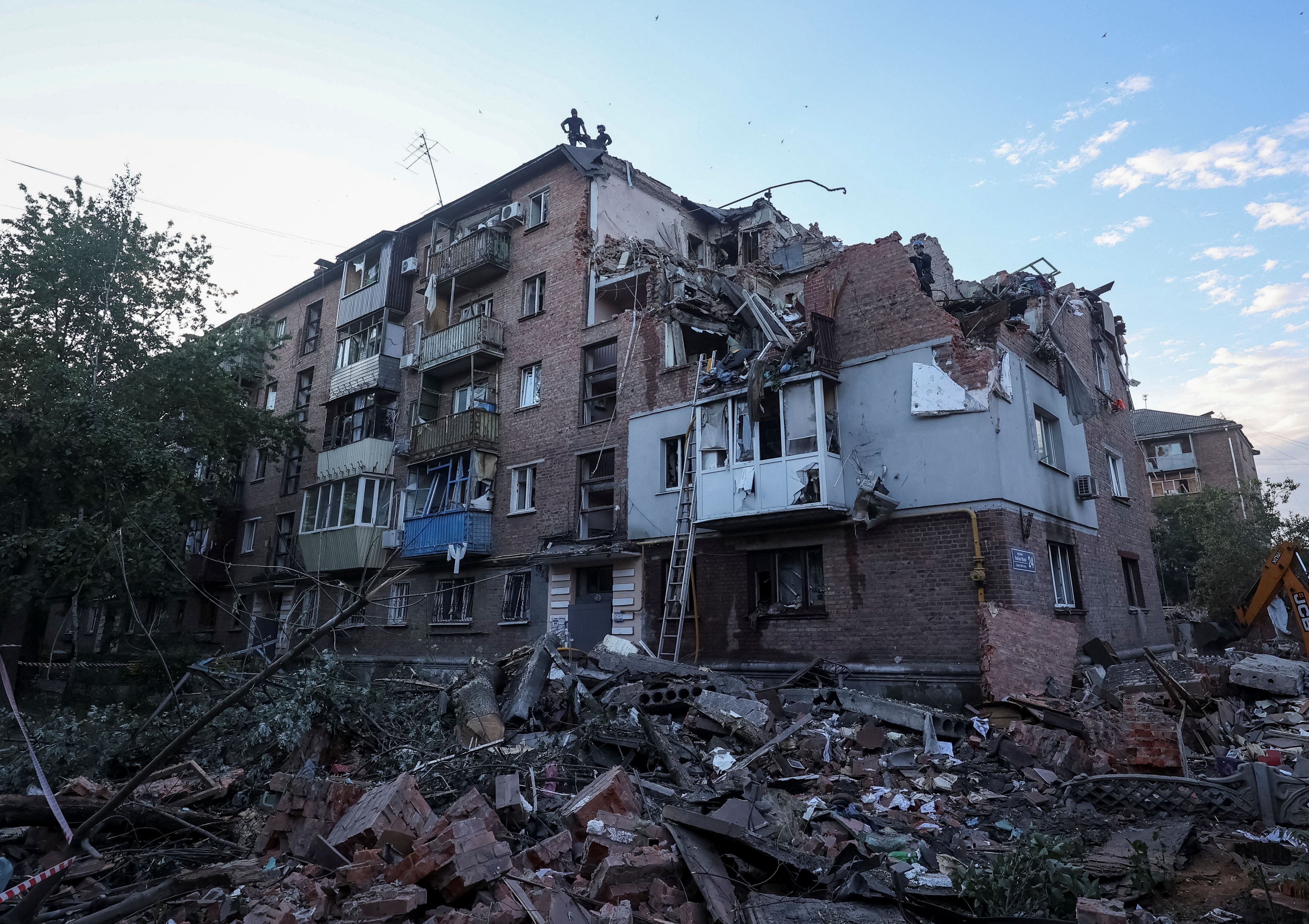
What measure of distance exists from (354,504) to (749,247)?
1367cm

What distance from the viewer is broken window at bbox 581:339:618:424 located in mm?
18141

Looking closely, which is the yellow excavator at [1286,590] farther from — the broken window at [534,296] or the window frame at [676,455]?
the broken window at [534,296]

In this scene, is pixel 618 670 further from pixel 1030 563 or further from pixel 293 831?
pixel 1030 563

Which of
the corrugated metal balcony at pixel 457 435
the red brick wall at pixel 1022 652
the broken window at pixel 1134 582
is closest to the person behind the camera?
the red brick wall at pixel 1022 652

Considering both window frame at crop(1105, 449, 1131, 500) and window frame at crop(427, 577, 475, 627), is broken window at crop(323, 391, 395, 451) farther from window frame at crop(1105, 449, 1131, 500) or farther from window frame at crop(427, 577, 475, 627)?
window frame at crop(1105, 449, 1131, 500)

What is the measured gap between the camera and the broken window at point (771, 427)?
561 inches

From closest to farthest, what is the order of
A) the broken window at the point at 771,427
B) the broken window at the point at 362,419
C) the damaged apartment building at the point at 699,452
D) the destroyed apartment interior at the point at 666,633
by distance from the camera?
1. the destroyed apartment interior at the point at 666,633
2. the damaged apartment building at the point at 699,452
3. the broken window at the point at 771,427
4. the broken window at the point at 362,419

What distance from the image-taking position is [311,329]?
2772 centimetres

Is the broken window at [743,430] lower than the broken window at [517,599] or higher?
higher

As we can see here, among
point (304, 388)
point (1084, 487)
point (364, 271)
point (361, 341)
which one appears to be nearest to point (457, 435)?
point (361, 341)

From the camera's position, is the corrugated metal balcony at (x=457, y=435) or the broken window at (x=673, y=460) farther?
the corrugated metal balcony at (x=457, y=435)

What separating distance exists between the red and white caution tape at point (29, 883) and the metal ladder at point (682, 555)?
35.0 feet

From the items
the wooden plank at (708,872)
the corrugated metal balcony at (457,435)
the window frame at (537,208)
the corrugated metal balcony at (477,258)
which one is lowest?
the wooden plank at (708,872)

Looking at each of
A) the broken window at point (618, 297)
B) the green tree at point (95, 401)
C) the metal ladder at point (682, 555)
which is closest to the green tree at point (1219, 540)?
the metal ladder at point (682, 555)
